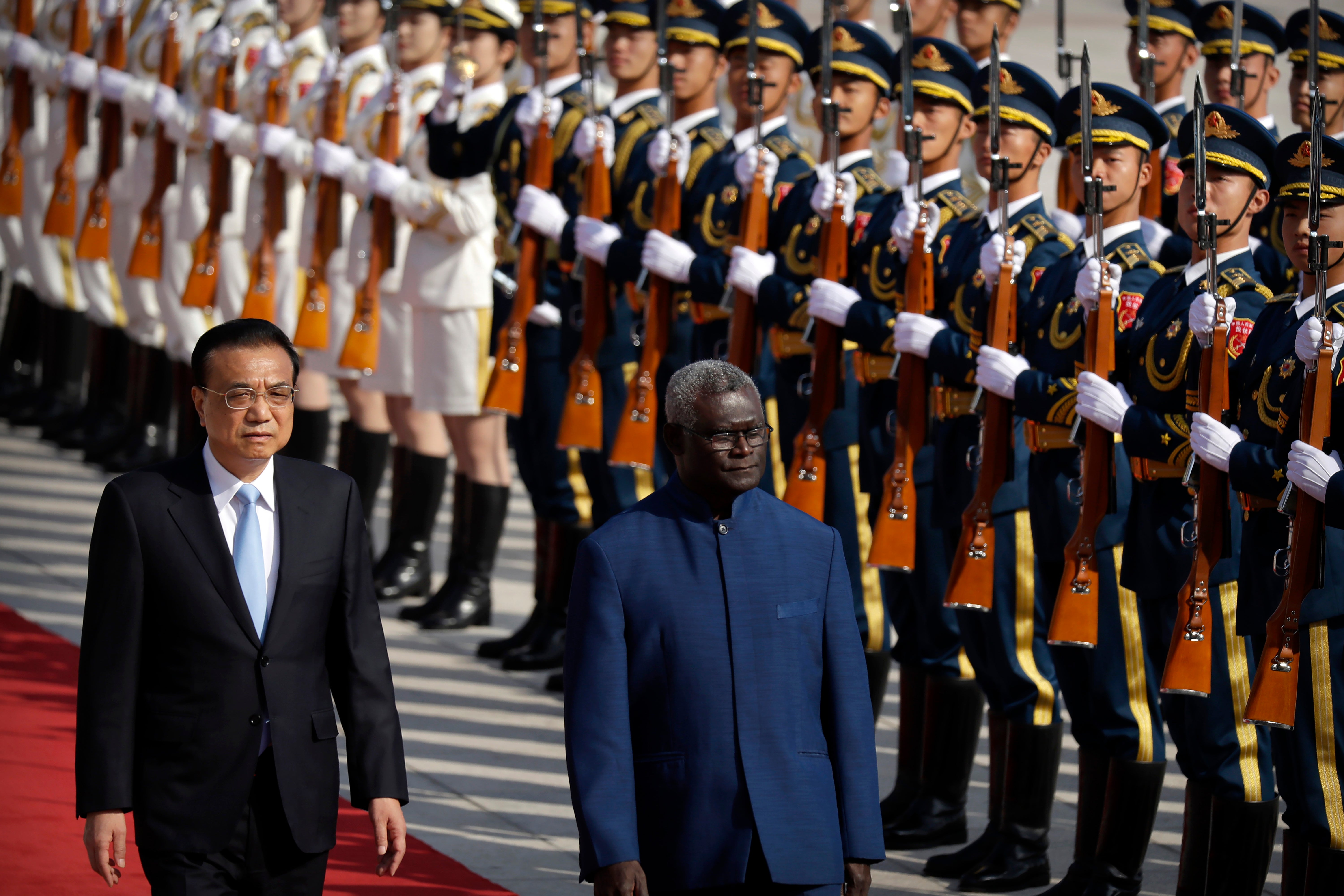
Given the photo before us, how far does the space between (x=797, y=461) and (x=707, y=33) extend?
157 cm

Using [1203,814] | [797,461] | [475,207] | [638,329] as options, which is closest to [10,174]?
[475,207]

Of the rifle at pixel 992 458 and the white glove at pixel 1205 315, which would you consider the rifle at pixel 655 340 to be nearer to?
the rifle at pixel 992 458

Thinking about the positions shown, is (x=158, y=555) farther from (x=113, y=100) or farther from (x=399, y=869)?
(x=113, y=100)

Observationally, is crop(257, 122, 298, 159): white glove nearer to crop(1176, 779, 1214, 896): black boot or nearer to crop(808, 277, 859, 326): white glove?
crop(808, 277, 859, 326): white glove

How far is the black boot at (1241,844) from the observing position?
175 inches

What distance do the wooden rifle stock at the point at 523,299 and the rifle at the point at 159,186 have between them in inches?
99.0

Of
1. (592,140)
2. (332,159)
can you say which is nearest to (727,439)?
(592,140)

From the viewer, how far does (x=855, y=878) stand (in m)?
3.17

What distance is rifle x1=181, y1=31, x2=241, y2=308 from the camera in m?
8.55

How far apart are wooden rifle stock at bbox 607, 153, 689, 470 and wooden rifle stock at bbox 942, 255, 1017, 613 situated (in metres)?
1.55

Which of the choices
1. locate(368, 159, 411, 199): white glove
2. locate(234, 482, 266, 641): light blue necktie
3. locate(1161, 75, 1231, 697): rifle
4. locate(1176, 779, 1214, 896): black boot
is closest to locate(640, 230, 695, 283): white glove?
locate(368, 159, 411, 199): white glove

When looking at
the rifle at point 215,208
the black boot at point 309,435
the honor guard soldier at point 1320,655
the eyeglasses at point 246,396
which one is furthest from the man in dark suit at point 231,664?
the rifle at point 215,208

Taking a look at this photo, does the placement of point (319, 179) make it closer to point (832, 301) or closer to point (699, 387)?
point (832, 301)

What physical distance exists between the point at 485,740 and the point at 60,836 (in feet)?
4.99
